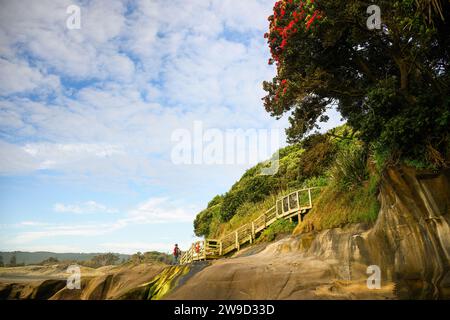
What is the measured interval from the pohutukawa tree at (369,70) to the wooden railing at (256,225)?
706 cm

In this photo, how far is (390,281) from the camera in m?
8.02

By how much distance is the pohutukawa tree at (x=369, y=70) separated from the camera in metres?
8.07

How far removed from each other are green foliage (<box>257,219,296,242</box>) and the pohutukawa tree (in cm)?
769

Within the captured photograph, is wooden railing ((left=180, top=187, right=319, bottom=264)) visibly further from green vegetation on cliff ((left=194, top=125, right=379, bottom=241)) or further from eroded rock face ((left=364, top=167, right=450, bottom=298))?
eroded rock face ((left=364, top=167, right=450, bottom=298))

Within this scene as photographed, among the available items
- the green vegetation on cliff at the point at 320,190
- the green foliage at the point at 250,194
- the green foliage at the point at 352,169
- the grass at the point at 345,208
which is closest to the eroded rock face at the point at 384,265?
the grass at the point at 345,208

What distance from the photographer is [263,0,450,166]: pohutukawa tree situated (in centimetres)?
807

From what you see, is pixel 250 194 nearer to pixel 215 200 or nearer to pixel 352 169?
pixel 215 200

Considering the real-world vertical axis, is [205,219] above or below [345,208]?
above

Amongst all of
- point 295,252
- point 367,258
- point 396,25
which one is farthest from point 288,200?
point 396,25

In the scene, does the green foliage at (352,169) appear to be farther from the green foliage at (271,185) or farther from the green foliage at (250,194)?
the green foliage at (250,194)

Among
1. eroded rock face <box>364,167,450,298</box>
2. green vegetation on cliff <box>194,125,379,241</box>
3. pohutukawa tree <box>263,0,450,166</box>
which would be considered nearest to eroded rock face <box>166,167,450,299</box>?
eroded rock face <box>364,167,450,298</box>

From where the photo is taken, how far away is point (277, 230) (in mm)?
18969

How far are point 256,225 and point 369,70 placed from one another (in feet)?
43.9

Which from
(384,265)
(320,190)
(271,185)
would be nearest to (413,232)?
(384,265)
